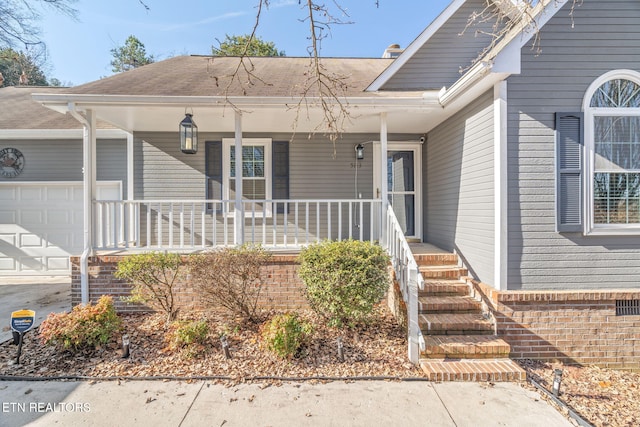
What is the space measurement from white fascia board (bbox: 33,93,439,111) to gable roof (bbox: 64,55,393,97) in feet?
0.44

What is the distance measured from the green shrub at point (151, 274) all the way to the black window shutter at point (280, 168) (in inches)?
102

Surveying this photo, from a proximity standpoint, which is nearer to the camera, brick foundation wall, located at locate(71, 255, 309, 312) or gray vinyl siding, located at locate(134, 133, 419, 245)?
brick foundation wall, located at locate(71, 255, 309, 312)

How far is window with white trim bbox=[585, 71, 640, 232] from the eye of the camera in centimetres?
399

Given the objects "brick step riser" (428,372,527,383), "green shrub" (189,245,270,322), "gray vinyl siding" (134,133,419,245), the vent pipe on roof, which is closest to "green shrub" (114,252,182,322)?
"green shrub" (189,245,270,322)

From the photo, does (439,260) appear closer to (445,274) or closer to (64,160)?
(445,274)

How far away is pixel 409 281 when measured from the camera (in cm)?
385

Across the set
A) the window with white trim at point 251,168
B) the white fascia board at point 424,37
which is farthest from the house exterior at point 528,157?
the window with white trim at point 251,168

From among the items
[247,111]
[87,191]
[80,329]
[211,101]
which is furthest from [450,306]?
[87,191]

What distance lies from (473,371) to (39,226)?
360 inches

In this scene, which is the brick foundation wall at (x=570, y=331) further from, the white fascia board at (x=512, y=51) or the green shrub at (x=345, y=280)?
the white fascia board at (x=512, y=51)

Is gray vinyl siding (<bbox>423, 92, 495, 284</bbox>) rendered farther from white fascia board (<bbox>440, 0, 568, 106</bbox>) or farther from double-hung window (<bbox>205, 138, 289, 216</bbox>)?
double-hung window (<bbox>205, 138, 289, 216</bbox>)

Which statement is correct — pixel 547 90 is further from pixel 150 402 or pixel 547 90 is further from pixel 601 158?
pixel 150 402

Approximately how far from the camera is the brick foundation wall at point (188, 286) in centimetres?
488

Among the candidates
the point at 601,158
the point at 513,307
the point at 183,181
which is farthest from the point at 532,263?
the point at 183,181
